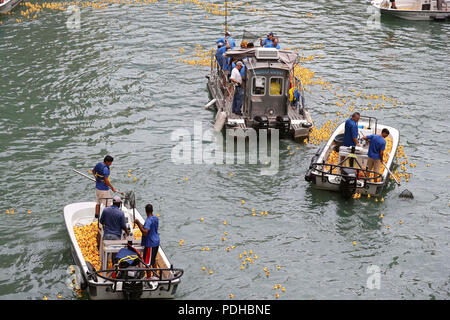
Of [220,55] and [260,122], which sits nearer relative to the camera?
[260,122]

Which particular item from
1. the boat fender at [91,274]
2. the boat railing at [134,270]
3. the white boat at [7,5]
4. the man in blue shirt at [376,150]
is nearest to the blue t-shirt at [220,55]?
the man in blue shirt at [376,150]

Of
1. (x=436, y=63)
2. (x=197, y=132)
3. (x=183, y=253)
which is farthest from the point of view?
(x=436, y=63)

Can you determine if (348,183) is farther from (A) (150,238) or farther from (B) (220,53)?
(B) (220,53)

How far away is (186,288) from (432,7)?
33789mm

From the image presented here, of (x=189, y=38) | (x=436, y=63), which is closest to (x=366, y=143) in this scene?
(x=436, y=63)

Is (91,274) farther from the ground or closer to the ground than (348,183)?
closer to the ground

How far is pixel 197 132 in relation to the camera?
2689cm

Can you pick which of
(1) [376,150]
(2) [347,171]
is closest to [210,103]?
(2) [347,171]

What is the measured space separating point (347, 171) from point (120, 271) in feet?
29.8

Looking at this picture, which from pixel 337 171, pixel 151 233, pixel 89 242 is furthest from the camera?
pixel 337 171

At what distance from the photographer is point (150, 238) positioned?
16172mm
